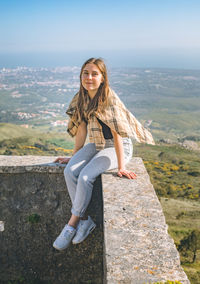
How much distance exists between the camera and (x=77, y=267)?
4664mm

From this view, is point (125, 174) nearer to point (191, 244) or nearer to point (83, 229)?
point (83, 229)

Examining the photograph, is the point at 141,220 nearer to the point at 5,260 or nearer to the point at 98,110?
the point at 98,110

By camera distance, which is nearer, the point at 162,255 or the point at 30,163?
the point at 162,255

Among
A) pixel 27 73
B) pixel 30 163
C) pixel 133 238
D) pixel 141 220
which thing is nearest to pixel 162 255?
pixel 133 238

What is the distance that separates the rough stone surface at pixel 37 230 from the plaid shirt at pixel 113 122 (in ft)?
2.56

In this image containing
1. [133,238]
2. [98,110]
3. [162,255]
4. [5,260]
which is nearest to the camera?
[162,255]

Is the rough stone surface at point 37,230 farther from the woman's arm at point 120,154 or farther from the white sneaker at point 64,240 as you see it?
the woman's arm at point 120,154

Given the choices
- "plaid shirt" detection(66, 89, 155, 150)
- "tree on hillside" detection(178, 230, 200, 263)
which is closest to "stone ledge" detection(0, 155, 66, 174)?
"plaid shirt" detection(66, 89, 155, 150)

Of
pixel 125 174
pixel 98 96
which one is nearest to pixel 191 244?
pixel 125 174

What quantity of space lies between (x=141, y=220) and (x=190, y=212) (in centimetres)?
1162

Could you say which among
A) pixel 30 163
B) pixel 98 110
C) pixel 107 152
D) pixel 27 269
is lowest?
pixel 27 269

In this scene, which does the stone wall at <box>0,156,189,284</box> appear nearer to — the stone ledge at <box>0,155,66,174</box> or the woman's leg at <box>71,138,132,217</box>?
the stone ledge at <box>0,155,66,174</box>

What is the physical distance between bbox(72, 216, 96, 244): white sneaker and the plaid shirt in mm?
1036

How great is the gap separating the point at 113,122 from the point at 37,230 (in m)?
2.22
